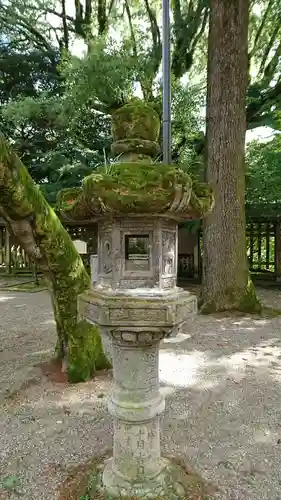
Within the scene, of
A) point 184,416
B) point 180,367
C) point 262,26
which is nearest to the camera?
point 184,416

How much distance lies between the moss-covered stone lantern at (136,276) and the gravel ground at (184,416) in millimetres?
470

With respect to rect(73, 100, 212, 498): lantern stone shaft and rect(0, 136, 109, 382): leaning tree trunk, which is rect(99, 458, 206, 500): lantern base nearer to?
rect(73, 100, 212, 498): lantern stone shaft

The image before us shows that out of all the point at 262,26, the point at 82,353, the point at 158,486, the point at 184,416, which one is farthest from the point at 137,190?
the point at 262,26

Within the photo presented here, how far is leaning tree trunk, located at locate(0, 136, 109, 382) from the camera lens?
289cm

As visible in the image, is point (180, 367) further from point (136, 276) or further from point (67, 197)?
point (67, 197)

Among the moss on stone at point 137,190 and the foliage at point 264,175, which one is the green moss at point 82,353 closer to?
the moss on stone at point 137,190

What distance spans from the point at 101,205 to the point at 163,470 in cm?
184

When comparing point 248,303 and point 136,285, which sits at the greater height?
point 136,285

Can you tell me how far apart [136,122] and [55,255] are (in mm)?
1935

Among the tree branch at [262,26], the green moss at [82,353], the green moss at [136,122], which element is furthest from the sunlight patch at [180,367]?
the tree branch at [262,26]

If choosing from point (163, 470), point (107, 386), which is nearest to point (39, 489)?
point (163, 470)

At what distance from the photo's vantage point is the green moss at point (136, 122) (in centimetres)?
212

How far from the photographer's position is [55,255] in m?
3.67

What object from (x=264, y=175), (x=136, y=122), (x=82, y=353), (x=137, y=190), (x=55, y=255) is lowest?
(x=82, y=353)
